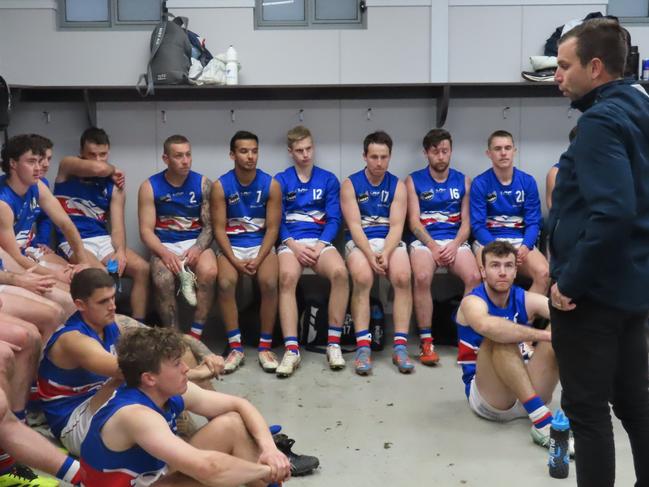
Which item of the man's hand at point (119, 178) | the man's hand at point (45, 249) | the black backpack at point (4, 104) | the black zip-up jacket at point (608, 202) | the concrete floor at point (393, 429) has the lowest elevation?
the concrete floor at point (393, 429)

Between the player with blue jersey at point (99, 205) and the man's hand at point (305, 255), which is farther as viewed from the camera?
the player with blue jersey at point (99, 205)

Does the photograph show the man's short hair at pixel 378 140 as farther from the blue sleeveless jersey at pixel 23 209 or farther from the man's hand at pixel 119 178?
the blue sleeveless jersey at pixel 23 209

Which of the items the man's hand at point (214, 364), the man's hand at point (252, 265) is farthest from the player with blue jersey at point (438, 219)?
the man's hand at point (214, 364)

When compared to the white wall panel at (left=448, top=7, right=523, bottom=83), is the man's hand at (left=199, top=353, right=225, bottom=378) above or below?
below

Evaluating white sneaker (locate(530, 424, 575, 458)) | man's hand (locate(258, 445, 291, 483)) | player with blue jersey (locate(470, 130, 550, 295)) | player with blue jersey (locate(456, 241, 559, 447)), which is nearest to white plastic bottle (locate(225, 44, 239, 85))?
player with blue jersey (locate(470, 130, 550, 295))

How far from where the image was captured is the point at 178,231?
5062mm

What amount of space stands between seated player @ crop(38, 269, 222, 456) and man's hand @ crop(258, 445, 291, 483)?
0.66 m

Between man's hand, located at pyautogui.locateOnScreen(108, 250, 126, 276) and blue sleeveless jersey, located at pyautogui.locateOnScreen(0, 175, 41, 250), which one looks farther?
man's hand, located at pyautogui.locateOnScreen(108, 250, 126, 276)

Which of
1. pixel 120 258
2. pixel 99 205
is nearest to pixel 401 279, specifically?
pixel 120 258

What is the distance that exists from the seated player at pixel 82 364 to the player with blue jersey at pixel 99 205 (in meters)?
1.79

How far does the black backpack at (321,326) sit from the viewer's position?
490 cm

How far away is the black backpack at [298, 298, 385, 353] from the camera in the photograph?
16.1 feet

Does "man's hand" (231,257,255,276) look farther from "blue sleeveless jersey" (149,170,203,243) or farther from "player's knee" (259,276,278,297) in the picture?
"blue sleeveless jersey" (149,170,203,243)

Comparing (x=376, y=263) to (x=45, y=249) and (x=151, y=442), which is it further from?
(x=151, y=442)
